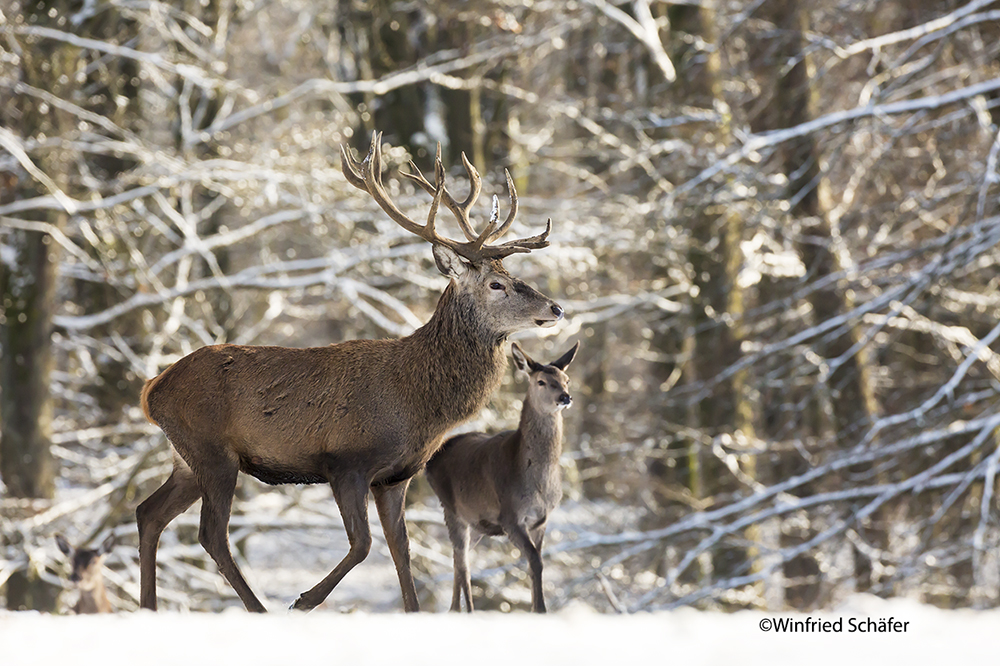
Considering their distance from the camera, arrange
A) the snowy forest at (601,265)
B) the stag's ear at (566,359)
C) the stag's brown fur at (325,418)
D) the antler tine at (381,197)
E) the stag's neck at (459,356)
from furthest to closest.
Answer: the snowy forest at (601,265), the stag's ear at (566,359), the antler tine at (381,197), the stag's neck at (459,356), the stag's brown fur at (325,418)

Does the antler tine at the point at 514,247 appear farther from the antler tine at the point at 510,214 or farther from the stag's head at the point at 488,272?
the antler tine at the point at 510,214

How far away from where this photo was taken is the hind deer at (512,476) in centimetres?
555

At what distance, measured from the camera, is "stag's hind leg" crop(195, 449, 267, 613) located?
439cm

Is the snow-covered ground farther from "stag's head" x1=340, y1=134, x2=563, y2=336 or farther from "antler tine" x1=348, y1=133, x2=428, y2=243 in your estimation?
"antler tine" x1=348, y1=133, x2=428, y2=243

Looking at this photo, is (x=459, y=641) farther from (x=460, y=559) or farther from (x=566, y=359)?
(x=566, y=359)

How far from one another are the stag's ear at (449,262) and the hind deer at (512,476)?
2.89ft

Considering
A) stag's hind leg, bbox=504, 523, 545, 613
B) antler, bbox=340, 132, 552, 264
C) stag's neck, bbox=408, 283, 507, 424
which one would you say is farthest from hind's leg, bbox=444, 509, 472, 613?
antler, bbox=340, 132, 552, 264

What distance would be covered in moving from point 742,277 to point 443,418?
31.4 feet

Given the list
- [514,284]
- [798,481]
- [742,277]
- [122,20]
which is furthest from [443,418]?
[122,20]

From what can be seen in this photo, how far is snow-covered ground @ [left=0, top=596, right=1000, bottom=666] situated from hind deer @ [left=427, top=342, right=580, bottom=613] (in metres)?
1.51

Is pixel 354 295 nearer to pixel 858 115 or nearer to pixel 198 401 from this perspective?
pixel 858 115

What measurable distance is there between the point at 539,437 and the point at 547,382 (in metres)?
0.35

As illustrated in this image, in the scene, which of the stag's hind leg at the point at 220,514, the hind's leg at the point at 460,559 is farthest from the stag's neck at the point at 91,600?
the stag's hind leg at the point at 220,514

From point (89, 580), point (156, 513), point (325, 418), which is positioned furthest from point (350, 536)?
point (89, 580)
